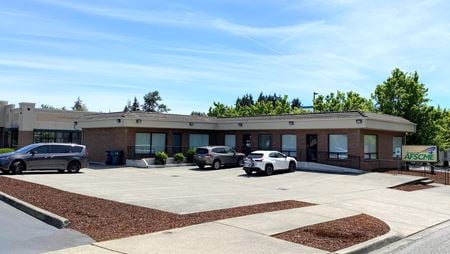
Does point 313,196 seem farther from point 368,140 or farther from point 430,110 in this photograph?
point 430,110

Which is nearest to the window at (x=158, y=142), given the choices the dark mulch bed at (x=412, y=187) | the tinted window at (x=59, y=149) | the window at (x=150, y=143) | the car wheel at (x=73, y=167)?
the window at (x=150, y=143)

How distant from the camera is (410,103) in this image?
43.8 m

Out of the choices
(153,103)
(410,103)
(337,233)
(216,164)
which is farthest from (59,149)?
(153,103)

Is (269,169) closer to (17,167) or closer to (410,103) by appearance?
(17,167)

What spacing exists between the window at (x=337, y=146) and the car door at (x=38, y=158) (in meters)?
18.2

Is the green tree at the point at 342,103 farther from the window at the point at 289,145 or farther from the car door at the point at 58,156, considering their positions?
the car door at the point at 58,156

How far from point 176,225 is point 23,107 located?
41.7 meters

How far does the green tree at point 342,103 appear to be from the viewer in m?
50.7

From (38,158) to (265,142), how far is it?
57.5ft

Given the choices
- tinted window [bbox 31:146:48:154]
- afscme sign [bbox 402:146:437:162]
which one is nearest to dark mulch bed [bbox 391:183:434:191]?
afscme sign [bbox 402:146:437:162]

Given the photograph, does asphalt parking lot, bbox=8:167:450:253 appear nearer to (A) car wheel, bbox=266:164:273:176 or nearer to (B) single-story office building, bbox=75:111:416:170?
(A) car wheel, bbox=266:164:273:176

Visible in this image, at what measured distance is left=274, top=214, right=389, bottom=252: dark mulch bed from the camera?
951 cm

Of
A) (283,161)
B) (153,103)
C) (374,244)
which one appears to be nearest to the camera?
(374,244)

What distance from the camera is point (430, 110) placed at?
142ft
